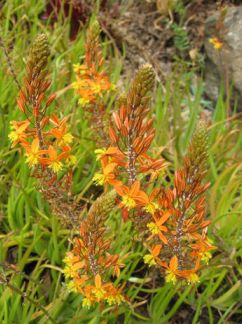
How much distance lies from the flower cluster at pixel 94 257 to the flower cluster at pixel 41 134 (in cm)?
24

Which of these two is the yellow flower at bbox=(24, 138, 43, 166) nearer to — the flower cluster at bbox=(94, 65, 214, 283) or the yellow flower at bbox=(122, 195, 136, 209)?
the flower cluster at bbox=(94, 65, 214, 283)

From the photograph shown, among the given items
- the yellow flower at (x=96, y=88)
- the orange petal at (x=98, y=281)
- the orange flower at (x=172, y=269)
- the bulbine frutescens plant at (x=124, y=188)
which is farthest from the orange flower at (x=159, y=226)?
the yellow flower at (x=96, y=88)

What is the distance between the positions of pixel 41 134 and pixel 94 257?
48cm

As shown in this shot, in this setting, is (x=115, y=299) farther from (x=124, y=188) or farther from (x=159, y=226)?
(x=124, y=188)

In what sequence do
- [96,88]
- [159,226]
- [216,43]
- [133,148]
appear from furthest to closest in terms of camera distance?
[216,43]
[96,88]
[159,226]
[133,148]

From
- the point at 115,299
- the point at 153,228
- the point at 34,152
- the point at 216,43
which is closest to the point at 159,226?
the point at 153,228

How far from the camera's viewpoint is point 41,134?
203 centimetres

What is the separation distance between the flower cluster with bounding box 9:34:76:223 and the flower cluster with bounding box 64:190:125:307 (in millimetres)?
237

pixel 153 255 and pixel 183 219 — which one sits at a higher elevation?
pixel 183 219

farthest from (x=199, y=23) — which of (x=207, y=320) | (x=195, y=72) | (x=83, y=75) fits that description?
(x=207, y=320)

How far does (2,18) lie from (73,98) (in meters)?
1.17

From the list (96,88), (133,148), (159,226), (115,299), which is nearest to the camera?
(133,148)

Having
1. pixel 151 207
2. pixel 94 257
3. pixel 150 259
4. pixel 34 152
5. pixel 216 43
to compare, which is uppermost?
pixel 34 152

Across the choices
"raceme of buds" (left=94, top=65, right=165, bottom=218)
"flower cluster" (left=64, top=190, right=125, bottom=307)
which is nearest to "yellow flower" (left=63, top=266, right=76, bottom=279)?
"flower cluster" (left=64, top=190, right=125, bottom=307)
